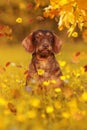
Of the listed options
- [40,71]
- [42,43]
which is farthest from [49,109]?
[42,43]

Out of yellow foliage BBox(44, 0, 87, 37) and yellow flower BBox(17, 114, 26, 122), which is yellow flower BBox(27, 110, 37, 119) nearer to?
yellow flower BBox(17, 114, 26, 122)

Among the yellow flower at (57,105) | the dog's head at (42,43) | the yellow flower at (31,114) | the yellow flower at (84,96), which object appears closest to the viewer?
the yellow flower at (31,114)

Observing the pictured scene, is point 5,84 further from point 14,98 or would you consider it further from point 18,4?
point 18,4

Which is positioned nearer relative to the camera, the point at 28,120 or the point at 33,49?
the point at 28,120

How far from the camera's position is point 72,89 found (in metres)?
4.41

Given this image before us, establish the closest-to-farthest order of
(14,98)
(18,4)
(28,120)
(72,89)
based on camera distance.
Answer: (28,120), (14,98), (72,89), (18,4)

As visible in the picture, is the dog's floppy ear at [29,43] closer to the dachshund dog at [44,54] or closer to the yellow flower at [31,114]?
the dachshund dog at [44,54]

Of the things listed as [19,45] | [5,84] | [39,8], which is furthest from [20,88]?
[39,8]

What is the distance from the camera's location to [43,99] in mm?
4117

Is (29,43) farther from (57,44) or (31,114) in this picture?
(31,114)

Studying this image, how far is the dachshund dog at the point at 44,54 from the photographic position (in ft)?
14.7

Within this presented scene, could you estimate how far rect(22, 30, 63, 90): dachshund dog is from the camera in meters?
4.47

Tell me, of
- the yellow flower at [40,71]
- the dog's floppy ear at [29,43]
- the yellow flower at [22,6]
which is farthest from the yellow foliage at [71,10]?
the yellow flower at [22,6]

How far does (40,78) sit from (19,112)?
0.79 metres
